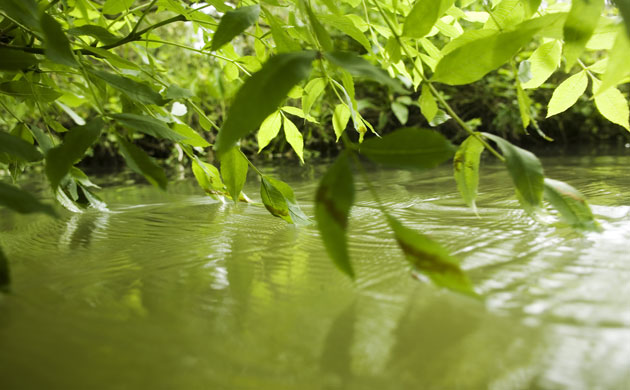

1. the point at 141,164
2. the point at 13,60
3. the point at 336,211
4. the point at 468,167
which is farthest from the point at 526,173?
the point at 13,60

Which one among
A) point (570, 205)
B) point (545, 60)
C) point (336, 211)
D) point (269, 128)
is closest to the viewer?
point (336, 211)

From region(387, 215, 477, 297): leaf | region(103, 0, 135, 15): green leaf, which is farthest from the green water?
region(103, 0, 135, 15): green leaf

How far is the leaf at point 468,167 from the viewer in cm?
40

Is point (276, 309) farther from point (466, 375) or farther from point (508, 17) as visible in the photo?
point (508, 17)

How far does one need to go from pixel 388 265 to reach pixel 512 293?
123mm

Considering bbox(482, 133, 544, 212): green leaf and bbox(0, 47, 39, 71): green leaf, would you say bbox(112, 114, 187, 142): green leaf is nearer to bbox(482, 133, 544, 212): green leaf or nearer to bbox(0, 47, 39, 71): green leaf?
bbox(0, 47, 39, 71): green leaf

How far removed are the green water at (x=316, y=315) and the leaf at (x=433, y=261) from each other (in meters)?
0.04

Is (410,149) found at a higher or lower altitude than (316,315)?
higher

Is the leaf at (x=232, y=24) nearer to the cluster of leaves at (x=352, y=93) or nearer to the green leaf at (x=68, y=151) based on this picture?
the cluster of leaves at (x=352, y=93)

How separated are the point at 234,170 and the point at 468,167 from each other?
0.27 metres

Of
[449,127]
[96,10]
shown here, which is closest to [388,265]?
[96,10]

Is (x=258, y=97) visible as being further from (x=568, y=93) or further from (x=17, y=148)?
(x=568, y=93)

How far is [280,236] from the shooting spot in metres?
0.62

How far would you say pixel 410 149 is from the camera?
1.05ft
